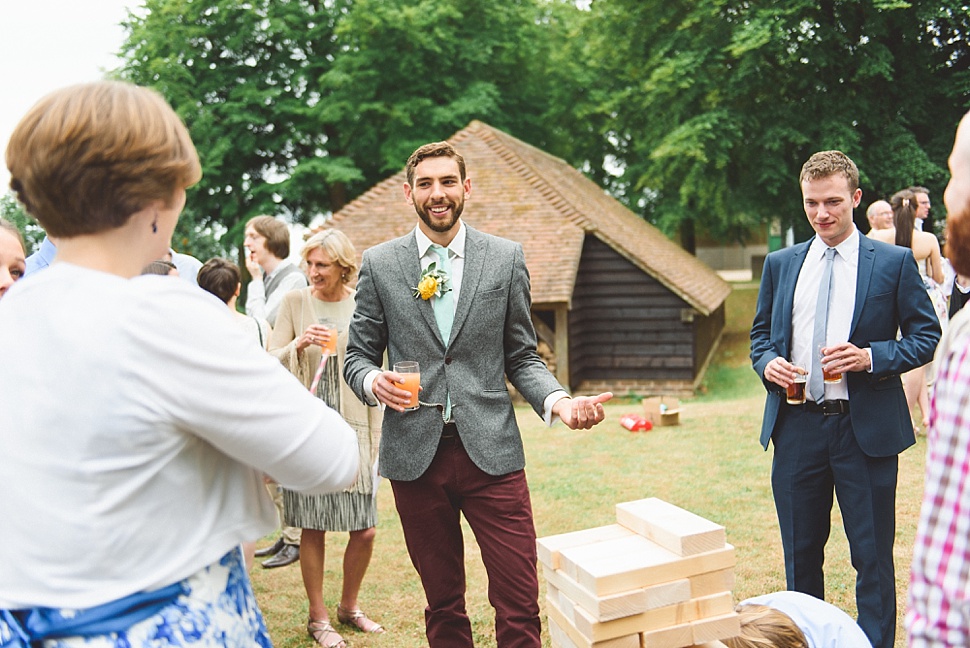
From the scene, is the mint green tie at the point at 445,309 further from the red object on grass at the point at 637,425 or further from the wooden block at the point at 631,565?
the red object on grass at the point at 637,425

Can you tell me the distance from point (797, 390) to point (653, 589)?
1.56m

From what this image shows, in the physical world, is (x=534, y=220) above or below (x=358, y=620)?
above

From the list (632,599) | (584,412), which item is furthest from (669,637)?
(584,412)

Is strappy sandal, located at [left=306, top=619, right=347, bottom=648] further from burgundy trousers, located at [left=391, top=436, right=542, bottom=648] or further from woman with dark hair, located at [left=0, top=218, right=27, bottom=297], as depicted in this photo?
woman with dark hair, located at [left=0, top=218, right=27, bottom=297]

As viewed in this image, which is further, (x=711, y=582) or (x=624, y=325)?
(x=624, y=325)

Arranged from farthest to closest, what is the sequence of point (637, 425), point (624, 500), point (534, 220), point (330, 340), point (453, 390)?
1. point (534, 220)
2. point (637, 425)
3. point (624, 500)
4. point (330, 340)
5. point (453, 390)

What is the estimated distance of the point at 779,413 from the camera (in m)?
3.96

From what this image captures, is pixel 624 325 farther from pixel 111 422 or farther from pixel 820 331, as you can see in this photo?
pixel 111 422

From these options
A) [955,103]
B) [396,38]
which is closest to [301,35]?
[396,38]

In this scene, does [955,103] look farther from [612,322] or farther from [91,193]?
[91,193]

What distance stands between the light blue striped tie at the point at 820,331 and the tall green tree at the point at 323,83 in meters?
20.8

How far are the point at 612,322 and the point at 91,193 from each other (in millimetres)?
15693

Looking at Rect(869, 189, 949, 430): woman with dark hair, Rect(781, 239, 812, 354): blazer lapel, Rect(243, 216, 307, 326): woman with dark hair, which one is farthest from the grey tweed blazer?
Rect(869, 189, 949, 430): woman with dark hair

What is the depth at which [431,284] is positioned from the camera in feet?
11.2
